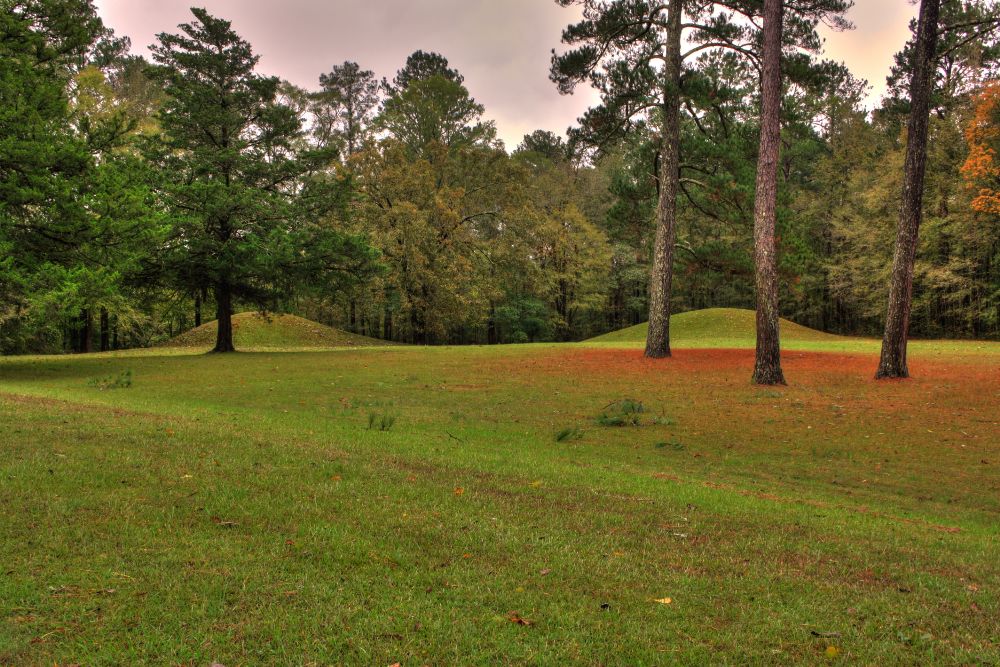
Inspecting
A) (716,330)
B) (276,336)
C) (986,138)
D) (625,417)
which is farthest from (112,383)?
(986,138)

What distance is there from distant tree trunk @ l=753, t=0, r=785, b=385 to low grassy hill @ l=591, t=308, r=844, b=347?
20778 mm

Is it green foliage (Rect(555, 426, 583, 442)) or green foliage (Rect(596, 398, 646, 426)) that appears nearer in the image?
green foliage (Rect(555, 426, 583, 442))

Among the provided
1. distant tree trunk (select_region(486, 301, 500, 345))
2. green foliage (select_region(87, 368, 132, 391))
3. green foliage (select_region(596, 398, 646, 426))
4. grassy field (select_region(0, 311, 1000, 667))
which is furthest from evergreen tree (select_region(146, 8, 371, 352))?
distant tree trunk (select_region(486, 301, 500, 345))

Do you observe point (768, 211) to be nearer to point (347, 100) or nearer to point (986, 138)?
point (986, 138)

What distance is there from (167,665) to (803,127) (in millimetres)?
21608

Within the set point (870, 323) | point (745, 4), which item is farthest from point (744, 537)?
point (870, 323)

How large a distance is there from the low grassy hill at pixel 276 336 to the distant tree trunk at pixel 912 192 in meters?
29.6

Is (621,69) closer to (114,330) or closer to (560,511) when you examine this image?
(560,511)

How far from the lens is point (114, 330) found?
144 ft

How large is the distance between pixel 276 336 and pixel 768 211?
31.7 m

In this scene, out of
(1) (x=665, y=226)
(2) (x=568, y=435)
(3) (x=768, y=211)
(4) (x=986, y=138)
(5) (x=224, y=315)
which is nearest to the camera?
(2) (x=568, y=435)

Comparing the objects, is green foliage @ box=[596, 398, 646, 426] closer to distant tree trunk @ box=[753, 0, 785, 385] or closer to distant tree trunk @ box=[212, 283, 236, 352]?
distant tree trunk @ box=[753, 0, 785, 385]

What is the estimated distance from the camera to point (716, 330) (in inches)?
1577

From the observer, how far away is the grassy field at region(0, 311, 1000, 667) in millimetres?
3062
